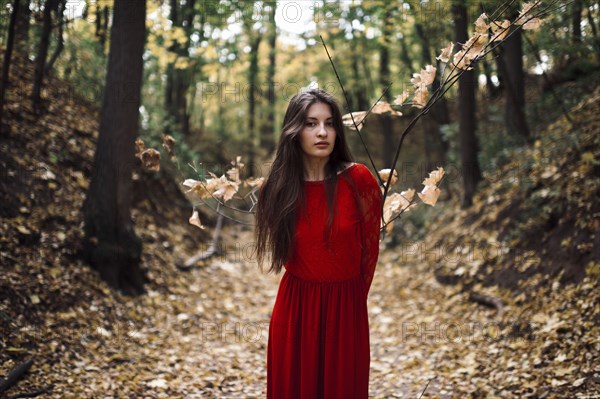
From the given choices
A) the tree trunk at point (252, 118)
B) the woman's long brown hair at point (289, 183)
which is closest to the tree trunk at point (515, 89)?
the woman's long brown hair at point (289, 183)

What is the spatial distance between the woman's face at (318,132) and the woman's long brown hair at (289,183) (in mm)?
27

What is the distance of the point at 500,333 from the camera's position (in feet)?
16.3

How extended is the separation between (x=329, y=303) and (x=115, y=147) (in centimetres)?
394

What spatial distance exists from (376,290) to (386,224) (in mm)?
5412

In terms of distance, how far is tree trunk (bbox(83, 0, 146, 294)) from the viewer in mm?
5504

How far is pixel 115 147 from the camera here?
5523 mm

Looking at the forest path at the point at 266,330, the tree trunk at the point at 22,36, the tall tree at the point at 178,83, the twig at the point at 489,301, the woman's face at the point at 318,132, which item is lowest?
the forest path at the point at 266,330

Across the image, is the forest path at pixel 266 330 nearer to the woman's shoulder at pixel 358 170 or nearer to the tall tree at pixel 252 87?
the woman's shoulder at pixel 358 170

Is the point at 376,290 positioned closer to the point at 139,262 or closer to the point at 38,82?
the point at 139,262

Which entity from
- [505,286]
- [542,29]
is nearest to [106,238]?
[505,286]

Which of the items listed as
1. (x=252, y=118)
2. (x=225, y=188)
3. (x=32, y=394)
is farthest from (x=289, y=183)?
(x=252, y=118)

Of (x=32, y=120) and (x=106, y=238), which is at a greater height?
(x=32, y=120)

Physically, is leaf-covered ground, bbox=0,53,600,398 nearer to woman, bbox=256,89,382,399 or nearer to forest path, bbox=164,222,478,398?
forest path, bbox=164,222,478,398

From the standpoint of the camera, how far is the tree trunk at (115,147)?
550 cm
